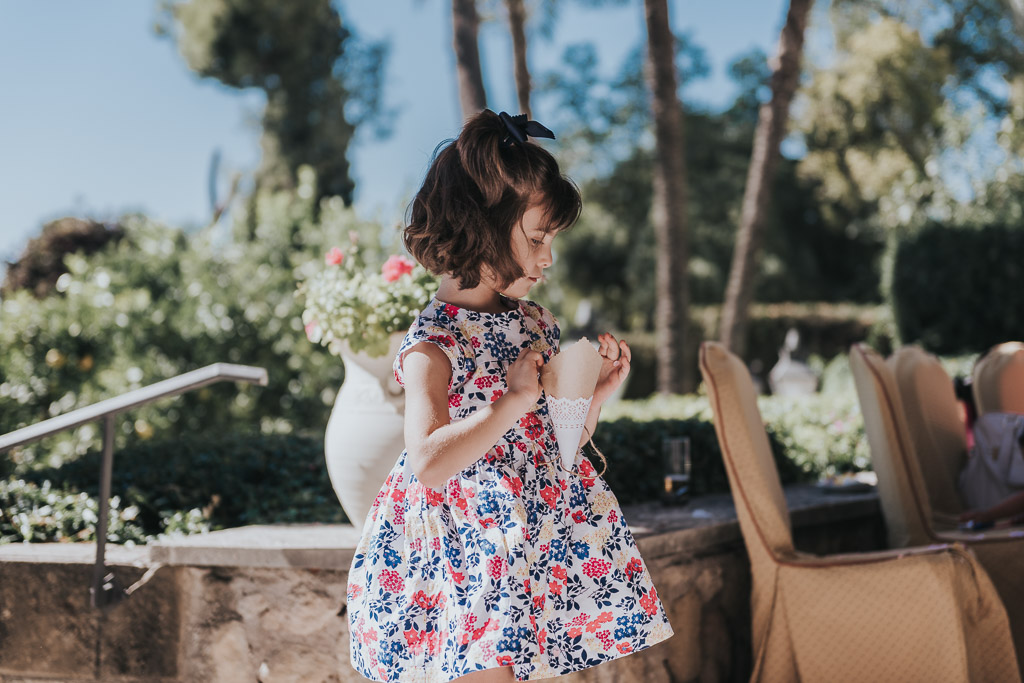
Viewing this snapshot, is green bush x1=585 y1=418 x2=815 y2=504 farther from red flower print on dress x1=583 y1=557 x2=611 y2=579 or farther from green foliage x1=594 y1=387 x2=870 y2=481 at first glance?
red flower print on dress x1=583 y1=557 x2=611 y2=579

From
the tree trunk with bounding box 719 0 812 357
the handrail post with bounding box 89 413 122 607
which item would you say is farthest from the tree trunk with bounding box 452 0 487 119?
the handrail post with bounding box 89 413 122 607

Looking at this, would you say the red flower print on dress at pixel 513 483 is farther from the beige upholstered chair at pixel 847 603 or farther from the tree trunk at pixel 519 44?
the tree trunk at pixel 519 44

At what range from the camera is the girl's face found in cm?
146

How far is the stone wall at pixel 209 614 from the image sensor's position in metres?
2.23

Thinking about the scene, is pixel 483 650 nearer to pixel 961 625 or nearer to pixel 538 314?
pixel 538 314

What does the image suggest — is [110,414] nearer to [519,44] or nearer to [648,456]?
[648,456]

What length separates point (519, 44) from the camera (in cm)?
812

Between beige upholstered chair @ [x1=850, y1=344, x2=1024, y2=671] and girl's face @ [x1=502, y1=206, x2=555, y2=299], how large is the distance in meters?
2.00

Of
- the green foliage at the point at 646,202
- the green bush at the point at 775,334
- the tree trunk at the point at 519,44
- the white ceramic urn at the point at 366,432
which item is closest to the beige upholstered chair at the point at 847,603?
the white ceramic urn at the point at 366,432

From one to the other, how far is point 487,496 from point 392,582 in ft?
0.72

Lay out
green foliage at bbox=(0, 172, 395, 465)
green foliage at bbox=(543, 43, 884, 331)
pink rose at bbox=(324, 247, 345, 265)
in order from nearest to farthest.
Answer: pink rose at bbox=(324, 247, 345, 265) → green foliage at bbox=(0, 172, 395, 465) → green foliage at bbox=(543, 43, 884, 331)

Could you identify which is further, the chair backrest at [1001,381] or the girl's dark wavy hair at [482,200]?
the chair backrest at [1001,381]

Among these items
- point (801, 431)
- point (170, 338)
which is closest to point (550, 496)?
point (801, 431)

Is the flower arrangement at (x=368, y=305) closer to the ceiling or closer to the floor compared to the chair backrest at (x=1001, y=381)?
closer to the ceiling
